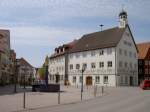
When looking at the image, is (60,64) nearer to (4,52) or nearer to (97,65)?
(97,65)

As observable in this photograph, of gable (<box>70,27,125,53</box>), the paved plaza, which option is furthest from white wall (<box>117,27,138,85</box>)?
the paved plaza

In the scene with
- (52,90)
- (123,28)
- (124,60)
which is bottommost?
(52,90)

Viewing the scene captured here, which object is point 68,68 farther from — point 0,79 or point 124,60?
point 0,79

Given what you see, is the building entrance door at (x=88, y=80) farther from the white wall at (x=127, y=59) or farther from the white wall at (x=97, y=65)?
the white wall at (x=127, y=59)

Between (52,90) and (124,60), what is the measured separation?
1385 inches

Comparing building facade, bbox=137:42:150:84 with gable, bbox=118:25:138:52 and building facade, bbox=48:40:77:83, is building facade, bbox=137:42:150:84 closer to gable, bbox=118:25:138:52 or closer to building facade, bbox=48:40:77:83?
gable, bbox=118:25:138:52

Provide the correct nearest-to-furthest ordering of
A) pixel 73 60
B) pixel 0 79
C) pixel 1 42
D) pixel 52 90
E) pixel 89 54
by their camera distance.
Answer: pixel 52 90, pixel 0 79, pixel 1 42, pixel 89 54, pixel 73 60

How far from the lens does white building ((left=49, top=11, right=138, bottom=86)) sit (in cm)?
7575

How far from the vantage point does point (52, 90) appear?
46781mm

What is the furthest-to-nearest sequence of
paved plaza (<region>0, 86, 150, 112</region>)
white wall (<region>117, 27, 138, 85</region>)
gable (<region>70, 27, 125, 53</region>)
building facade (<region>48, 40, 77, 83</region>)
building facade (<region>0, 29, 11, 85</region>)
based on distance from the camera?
building facade (<region>48, 40, 77, 83</region>) < gable (<region>70, 27, 125, 53</region>) < white wall (<region>117, 27, 138, 85</region>) < building facade (<region>0, 29, 11, 85</region>) < paved plaza (<region>0, 86, 150, 112</region>)

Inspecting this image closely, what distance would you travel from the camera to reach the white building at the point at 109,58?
7575 cm

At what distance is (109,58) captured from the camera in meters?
77.1

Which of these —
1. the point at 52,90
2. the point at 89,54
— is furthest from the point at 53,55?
the point at 52,90

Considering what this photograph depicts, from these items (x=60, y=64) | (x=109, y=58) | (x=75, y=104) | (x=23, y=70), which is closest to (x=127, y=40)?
(x=109, y=58)
